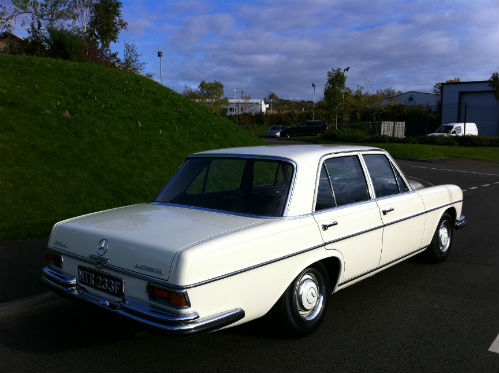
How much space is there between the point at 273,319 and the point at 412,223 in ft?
7.25

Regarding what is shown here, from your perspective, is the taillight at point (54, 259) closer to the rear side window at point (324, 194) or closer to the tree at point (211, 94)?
the rear side window at point (324, 194)

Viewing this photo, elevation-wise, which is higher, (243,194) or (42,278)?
(243,194)

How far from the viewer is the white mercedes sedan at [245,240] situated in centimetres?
302

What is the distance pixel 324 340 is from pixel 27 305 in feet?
8.99

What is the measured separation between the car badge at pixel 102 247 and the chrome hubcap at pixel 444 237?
412 cm

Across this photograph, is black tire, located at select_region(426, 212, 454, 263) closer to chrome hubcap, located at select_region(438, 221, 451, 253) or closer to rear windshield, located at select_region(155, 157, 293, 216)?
chrome hubcap, located at select_region(438, 221, 451, 253)

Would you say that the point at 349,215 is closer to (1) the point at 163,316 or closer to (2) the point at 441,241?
(1) the point at 163,316

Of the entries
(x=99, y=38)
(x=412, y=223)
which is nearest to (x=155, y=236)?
(x=412, y=223)

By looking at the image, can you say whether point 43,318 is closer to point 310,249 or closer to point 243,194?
point 243,194

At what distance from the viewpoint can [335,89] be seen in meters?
45.1

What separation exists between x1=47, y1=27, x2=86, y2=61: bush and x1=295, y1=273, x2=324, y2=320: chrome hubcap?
59.6 feet

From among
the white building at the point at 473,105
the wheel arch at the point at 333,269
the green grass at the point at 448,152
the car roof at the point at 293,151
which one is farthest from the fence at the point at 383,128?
the wheel arch at the point at 333,269

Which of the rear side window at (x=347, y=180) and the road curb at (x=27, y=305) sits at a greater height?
the rear side window at (x=347, y=180)

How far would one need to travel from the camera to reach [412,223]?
5.00 metres
